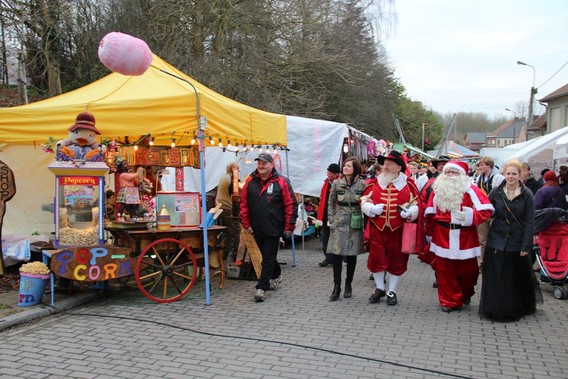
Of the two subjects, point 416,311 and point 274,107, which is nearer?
point 416,311

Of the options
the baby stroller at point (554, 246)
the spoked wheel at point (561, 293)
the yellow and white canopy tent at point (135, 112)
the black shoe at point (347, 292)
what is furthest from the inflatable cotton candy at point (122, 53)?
the spoked wheel at point (561, 293)

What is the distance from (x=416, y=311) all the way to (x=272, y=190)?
89.2 inches

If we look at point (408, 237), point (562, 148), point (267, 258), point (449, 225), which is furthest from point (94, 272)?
point (562, 148)

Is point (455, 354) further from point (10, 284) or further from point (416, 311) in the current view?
point (10, 284)

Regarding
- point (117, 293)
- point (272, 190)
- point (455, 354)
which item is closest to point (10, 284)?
point (117, 293)

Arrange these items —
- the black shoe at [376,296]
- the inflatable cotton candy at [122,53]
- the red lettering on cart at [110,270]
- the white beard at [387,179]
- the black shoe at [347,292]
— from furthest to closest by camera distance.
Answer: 1. the black shoe at [347,292]
2. the black shoe at [376,296]
3. the white beard at [387,179]
4. the red lettering on cart at [110,270]
5. the inflatable cotton candy at [122,53]

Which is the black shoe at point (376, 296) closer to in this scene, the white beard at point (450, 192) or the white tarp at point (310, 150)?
the white beard at point (450, 192)

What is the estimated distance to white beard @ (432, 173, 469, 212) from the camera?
5.73m

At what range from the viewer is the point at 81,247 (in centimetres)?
583

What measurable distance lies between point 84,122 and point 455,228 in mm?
4464

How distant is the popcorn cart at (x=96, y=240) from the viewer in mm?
5816

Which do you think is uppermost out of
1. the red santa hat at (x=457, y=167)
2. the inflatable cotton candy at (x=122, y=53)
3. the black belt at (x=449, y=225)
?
the inflatable cotton candy at (x=122, y=53)

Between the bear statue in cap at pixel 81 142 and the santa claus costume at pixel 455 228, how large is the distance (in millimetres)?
4055

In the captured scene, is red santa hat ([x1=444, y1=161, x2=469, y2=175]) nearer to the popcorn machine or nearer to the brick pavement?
the brick pavement
